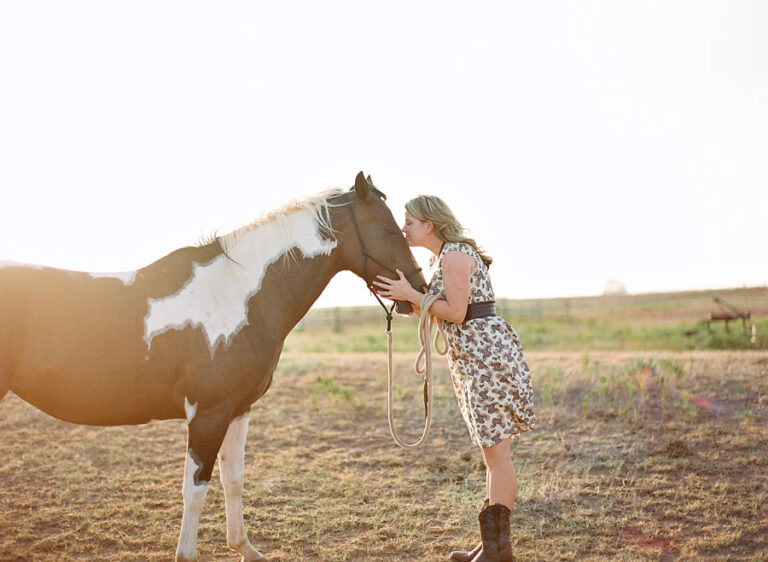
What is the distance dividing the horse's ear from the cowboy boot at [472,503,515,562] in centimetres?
210

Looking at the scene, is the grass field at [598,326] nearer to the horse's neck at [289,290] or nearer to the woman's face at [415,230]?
the woman's face at [415,230]

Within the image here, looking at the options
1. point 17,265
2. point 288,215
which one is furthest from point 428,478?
point 17,265

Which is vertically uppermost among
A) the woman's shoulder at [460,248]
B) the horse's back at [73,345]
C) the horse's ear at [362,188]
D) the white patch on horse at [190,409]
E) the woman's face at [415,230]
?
the horse's ear at [362,188]

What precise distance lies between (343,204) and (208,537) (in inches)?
109

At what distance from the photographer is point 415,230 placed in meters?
3.90

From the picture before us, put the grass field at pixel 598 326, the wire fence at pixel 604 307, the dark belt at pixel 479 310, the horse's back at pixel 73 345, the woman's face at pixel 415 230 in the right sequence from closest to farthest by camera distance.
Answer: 1. the horse's back at pixel 73 345
2. the dark belt at pixel 479 310
3. the woman's face at pixel 415 230
4. the grass field at pixel 598 326
5. the wire fence at pixel 604 307

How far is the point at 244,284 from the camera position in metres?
3.69

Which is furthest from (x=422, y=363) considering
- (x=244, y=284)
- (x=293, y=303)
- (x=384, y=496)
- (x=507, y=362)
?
(x=384, y=496)

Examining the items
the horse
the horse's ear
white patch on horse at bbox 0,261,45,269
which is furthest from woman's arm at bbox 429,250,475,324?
white patch on horse at bbox 0,261,45,269

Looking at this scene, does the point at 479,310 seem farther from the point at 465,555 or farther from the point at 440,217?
the point at 465,555

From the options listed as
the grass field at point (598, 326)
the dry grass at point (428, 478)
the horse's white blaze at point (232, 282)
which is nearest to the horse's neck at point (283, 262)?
the horse's white blaze at point (232, 282)

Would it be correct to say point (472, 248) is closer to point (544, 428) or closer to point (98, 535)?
point (98, 535)

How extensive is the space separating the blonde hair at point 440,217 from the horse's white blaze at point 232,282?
0.58 metres

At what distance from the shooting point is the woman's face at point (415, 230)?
12.7 feet
